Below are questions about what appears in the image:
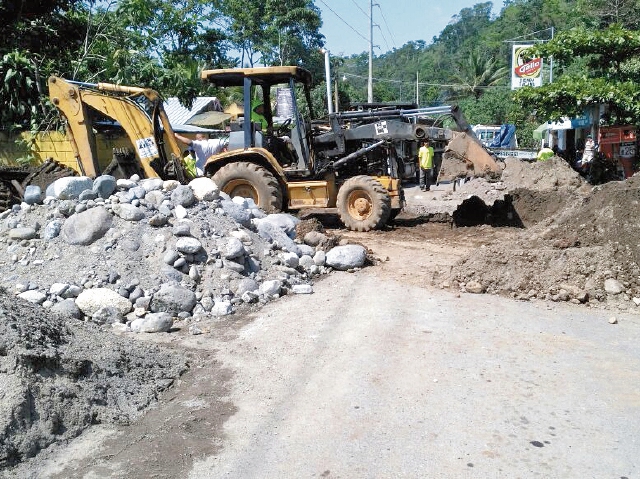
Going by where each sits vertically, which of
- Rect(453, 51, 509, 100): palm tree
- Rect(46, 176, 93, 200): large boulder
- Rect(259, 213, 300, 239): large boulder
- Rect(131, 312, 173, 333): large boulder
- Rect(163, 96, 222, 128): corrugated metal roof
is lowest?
Rect(131, 312, 173, 333): large boulder

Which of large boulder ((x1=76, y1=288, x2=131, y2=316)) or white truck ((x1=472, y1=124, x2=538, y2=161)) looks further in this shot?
white truck ((x1=472, y1=124, x2=538, y2=161))

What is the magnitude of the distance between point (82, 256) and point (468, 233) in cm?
668

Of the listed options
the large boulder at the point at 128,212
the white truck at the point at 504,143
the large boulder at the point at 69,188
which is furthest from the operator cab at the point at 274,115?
the white truck at the point at 504,143

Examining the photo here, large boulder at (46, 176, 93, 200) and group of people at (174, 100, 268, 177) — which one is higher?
group of people at (174, 100, 268, 177)

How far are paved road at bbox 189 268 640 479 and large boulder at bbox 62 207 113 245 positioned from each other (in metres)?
2.36

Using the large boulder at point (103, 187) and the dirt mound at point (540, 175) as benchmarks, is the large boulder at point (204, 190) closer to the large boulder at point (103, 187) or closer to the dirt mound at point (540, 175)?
the large boulder at point (103, 187)

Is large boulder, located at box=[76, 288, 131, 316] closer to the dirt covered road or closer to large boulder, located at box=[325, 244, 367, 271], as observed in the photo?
the dirt covered road

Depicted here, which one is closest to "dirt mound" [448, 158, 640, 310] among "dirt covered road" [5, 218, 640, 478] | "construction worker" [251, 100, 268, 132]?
"dirt covered road" [5, 218, 640, 478]

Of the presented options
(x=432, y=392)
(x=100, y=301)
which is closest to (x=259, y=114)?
Result: (x=100, y=301)

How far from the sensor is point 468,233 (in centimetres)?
1119

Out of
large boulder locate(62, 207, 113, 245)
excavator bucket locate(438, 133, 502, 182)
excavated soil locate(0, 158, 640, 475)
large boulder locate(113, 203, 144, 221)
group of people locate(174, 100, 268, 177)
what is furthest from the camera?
group of people locate(174, 100, 268, 177)

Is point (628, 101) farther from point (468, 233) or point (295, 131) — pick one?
point (295, 131)

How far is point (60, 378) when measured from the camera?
14.0ft

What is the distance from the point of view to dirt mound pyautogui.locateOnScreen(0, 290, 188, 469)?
384 centimetres
